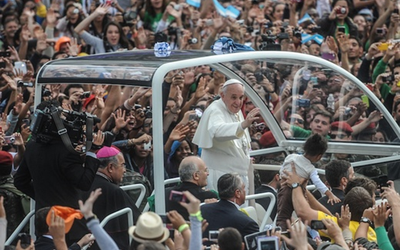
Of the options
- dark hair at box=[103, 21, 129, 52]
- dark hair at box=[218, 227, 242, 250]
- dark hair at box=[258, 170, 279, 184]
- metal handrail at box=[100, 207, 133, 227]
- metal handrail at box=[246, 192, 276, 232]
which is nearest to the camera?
dark hair at box=[218, 227, 242, 250]

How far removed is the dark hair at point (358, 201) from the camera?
770cm

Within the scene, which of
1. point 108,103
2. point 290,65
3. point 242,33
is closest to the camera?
point 290,65

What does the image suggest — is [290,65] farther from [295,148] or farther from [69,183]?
[69,183]

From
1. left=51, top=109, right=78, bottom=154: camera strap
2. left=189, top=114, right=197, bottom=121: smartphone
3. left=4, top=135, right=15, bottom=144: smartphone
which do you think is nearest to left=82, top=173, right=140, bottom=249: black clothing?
left=51, top=109, right=78, bottom=154: camera strap

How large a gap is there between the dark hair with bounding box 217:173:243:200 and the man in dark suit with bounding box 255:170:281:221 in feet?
5.09

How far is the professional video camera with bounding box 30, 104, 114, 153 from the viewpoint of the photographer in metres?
7.81

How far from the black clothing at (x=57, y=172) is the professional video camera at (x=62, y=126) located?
90 mm

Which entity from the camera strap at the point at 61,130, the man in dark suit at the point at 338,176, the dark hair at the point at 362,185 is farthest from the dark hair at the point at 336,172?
the camera strap at the point at 61,130

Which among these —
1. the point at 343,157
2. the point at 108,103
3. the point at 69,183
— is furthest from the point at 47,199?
the point at 343,157

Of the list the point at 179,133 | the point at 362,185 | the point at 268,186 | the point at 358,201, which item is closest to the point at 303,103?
the point at 268,186

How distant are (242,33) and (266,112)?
4.55 m

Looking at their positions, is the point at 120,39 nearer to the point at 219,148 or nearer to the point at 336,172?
the point at 219,148

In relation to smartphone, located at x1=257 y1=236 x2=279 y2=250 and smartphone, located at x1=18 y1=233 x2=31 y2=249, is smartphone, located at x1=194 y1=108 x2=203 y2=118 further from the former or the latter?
smartphone, located at x1=257 y1=236 x2=279 y2=250

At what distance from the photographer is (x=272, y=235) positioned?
659 centimetres
